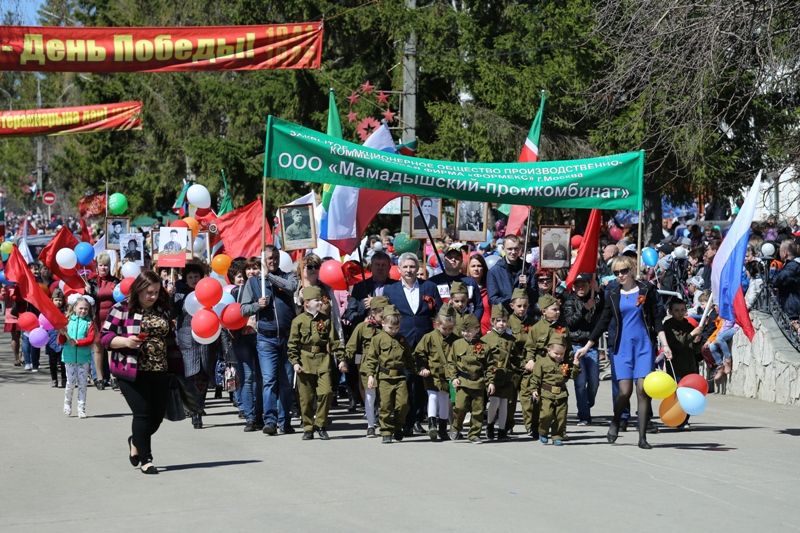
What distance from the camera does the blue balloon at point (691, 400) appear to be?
1048 cm

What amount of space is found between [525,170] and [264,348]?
3.03 m

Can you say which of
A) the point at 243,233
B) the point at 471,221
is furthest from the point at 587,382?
the point at 243,233

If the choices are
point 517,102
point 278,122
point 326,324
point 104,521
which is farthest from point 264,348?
point 517,102

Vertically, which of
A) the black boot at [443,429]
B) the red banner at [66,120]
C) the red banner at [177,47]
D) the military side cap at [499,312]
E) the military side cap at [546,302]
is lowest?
the black boot at [443,429]

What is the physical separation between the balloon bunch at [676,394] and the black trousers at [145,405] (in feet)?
13.4

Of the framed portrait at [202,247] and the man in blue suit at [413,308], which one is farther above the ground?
the framed portrait at [202,247]

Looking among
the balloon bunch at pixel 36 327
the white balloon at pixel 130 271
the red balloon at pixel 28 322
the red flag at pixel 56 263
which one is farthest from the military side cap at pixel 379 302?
the red balloon at pixel 28 322

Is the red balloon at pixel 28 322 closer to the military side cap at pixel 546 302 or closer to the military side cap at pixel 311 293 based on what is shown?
the military side cap at pixel 311 293

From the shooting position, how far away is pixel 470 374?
1111cm

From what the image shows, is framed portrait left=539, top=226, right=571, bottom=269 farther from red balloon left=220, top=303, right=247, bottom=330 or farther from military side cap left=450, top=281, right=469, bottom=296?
red balloon left=220, top=303, right=247, bottom=330

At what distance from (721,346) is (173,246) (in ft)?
22.9

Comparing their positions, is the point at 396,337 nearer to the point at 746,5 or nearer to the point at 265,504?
the point at 265,504

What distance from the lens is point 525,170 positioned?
12055mm

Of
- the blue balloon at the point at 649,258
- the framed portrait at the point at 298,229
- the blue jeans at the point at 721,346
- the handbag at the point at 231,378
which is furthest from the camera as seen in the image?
the blue balloon at the point at 649,258
